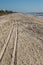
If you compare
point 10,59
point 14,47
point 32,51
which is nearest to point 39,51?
point 32,51

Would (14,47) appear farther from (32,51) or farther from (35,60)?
(35,60)

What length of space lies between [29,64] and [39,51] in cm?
217

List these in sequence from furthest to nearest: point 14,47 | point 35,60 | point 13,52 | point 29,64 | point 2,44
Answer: point 2,44 < point 14,47 < point 13,52 < point 35,60 < point 29,64

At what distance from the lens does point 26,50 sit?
34.2ft

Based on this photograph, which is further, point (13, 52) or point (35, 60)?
point (13, 52)

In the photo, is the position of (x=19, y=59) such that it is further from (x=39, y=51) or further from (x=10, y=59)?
(x=39, y=51)

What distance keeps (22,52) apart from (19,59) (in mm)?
1184

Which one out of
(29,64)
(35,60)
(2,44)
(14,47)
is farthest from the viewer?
(2,44)

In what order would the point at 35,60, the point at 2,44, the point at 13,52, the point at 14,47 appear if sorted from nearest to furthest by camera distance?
the point at 35,60 < the point at 13,52 < the point at 14,47 < the point at 2,44

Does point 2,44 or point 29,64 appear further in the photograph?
point 2,44

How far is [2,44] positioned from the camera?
37.8 feet

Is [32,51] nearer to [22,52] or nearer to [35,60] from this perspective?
[22,52]

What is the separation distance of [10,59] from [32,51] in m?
1.82

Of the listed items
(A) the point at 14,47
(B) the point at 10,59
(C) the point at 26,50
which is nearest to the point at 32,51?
(C) the point at 26,50
